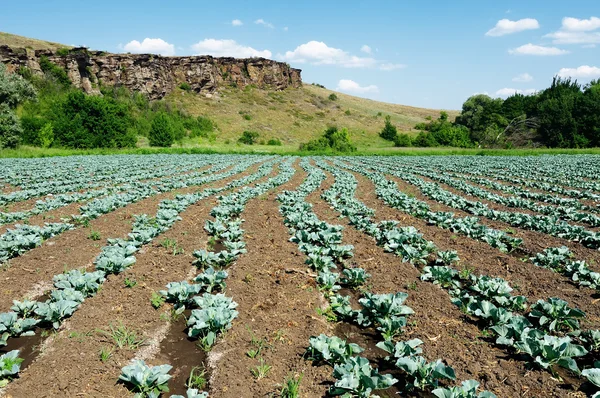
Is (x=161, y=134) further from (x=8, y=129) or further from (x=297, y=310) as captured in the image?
(x=297, y=310)

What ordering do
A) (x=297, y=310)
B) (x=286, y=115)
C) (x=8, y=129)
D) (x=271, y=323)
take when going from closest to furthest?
(x=271, y=323) → (x=297, y=310) → (x=8, y=129) → (x=286, y=115)

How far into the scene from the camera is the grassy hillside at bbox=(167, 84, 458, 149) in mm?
92125

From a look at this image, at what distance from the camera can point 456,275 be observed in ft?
21.4

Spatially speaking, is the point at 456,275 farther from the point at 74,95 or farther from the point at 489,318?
the point at 74,95

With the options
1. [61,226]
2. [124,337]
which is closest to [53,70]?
[61,226]

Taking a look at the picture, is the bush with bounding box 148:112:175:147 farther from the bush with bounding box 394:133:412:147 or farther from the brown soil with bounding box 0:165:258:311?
the brown soil with bounding box 0:165:258:311

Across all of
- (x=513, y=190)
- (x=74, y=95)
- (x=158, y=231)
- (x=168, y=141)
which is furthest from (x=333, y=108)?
(x=158, y=231)

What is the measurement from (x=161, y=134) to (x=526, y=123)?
81389 mm

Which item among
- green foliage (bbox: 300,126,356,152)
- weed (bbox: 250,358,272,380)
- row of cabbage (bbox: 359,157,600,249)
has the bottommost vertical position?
weed (bbox: 250,358,272,380)

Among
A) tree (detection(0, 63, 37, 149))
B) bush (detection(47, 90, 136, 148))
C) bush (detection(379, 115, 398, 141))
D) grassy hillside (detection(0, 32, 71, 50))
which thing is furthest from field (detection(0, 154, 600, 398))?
grassy hillside (detection(0, 32, 71, 50))

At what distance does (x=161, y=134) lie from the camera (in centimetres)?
6091

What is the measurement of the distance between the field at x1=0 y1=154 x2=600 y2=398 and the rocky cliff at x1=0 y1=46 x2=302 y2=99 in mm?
107487

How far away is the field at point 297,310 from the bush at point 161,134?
2092 inches

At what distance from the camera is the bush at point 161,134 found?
60844 millimetres
